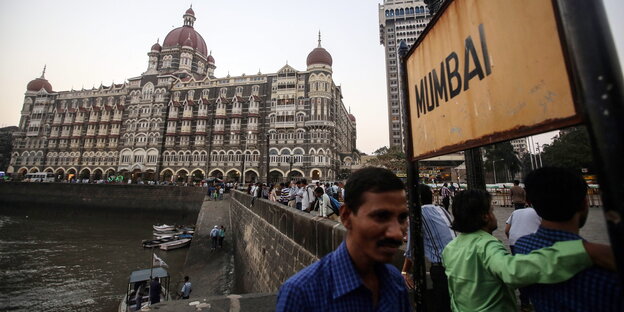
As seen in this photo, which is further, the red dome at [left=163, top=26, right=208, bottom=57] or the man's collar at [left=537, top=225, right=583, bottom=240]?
the red dome at [left=163, top=26, right=208, bottom=57]

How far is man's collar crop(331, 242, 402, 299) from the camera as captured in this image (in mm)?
1035

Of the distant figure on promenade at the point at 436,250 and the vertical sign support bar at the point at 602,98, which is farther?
the distant figure on promenade at the point at 436,250

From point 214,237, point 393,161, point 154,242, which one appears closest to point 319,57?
point 393,161

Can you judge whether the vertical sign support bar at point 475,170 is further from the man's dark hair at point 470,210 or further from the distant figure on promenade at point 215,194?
the distant figure on promenade at point 215,194

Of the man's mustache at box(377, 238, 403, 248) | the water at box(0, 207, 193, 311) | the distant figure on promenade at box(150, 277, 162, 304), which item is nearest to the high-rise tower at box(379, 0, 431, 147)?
the water at box(0, 207, 193, 311)

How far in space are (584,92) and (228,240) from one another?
17085 millimetres

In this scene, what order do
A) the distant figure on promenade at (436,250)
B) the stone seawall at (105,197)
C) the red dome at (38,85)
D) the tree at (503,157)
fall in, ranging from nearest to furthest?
the distant figure on promenade at (436,250), the stone seawall at (105,197), the tree at (503,157), the red dome at (38,85)

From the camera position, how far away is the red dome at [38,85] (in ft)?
156

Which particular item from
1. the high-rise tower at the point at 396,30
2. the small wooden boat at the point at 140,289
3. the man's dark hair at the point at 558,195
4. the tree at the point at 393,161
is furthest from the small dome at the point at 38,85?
the high-rise tower at the point at 396,30

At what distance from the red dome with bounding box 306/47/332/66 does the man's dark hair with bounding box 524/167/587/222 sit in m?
34.9

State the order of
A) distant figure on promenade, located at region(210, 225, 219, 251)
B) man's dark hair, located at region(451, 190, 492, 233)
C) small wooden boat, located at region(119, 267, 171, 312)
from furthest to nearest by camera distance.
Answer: distant figure on promenade, located at region(210, 225, 219, 251) → small wooden boat, located at region(119, 267, 171, 312) → man's dark hair, located at region(451, 190, 492, 233)

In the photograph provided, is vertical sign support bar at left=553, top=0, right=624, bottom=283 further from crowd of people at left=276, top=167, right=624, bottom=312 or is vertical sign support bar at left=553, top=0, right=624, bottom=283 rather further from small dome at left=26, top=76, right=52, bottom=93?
small dome at left=26, top=76, right=52, bottom=93

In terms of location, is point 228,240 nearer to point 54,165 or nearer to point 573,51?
point 573,51

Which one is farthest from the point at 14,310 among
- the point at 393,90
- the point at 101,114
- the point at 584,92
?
the point at 393,90
